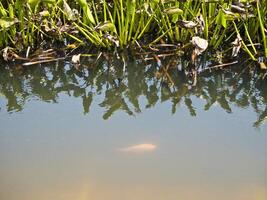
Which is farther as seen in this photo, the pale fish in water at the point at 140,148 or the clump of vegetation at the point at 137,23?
the clump of vegetation at the point at 137,23

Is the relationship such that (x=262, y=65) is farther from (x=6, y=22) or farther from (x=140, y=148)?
(x=6, y=22)

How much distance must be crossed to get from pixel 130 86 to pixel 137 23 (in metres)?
0.42

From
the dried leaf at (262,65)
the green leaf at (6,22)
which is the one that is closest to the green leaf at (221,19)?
the dried leaf at (262,65)

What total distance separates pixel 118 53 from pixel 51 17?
41 centimetres

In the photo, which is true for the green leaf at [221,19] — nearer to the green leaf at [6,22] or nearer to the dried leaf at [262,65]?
the dried leaf at [262,65]

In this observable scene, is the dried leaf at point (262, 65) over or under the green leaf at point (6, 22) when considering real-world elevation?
under

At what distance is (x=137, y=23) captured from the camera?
2469 millimetres

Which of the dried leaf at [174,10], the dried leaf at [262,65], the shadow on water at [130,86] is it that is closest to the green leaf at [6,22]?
the shadow on water at [130,86]

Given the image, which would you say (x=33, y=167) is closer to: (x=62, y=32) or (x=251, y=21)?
(x=62, y=32)

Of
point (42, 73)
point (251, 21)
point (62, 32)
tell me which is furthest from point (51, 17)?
point (251, 21)

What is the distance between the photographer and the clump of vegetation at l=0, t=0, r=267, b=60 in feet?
7.26

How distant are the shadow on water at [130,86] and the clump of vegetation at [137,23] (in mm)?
131

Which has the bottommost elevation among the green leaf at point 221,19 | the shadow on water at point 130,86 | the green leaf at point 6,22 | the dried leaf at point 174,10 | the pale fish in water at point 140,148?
the pale fish in water at point 140,148

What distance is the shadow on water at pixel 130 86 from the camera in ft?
6.81
